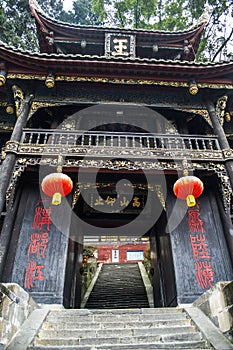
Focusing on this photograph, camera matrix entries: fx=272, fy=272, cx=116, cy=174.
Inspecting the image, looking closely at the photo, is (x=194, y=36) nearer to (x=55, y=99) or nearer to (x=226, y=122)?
(x=226, y=122)

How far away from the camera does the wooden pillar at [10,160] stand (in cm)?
630

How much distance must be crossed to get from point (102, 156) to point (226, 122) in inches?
203

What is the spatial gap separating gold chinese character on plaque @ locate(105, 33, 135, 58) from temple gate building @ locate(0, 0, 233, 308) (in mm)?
3157

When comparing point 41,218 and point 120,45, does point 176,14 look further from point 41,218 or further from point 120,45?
point 41,218

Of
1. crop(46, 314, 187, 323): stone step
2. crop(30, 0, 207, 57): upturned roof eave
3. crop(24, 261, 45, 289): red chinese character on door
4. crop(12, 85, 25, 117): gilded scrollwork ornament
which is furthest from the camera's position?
crop(30, 0, 207, 57): upturned roof eave

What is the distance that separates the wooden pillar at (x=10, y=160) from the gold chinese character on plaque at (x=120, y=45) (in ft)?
15.5

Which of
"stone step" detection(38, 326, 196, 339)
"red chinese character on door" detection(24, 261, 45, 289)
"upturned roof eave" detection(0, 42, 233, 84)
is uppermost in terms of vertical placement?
"upturned roof eave" detection(0, 42, 233, 84)

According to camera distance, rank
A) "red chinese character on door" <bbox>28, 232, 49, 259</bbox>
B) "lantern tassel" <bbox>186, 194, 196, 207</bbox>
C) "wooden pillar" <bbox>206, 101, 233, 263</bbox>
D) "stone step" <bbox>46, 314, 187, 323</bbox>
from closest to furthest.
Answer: "stone step" <bbox>46, 314, 187, 323</bbox> < "lantern tassel" <bbox>186, 194, 196, 207</bbox> < "red chinese character on door" <bbox>28, 232, 49, 259</bbox> < "wooden pillar" <bbox>206, 101, 233, 263</bbox>

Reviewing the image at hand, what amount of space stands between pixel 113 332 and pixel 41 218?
3948 millimetres

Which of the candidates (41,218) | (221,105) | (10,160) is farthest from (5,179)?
(221,105)

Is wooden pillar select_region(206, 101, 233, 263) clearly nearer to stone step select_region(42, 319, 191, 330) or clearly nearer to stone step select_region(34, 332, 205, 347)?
stone step select_region(42, 319, 191, 330)

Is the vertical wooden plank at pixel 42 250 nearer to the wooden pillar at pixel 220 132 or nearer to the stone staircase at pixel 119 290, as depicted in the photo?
the stone staircase at pixel 119 290

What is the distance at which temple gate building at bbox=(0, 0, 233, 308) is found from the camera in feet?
22.5

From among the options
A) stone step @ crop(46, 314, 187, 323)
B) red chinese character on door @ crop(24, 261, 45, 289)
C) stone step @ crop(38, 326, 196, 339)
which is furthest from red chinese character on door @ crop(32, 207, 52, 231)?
stone step @ crop(38, 326, 196, 339)
